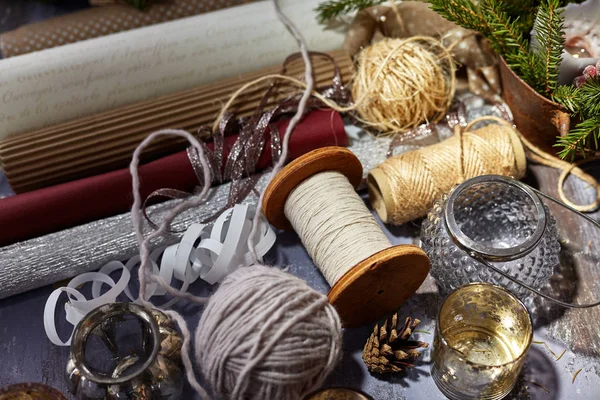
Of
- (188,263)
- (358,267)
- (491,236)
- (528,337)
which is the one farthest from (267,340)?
(491,236)

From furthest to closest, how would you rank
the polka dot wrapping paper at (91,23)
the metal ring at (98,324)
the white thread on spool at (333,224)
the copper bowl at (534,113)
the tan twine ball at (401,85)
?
1. the polka dot wrapping paper at (91,23)
2. the tan twine ball at (401,85)
3. the copper bowl at (534,113)
4. the white thread on spool at (333,224)
5. the metal ring at (98,324)

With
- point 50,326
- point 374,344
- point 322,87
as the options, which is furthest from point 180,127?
point 374,344

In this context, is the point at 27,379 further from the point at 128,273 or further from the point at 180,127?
the point at 180,127

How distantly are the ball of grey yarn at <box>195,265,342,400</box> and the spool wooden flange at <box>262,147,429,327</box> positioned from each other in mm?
55

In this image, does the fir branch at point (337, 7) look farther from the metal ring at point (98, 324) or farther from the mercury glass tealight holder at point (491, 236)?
the metal ring at point (98, 324)

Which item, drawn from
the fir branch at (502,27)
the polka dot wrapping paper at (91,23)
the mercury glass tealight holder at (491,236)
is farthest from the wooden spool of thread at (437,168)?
the polka dot wrapping paper at (91,23)

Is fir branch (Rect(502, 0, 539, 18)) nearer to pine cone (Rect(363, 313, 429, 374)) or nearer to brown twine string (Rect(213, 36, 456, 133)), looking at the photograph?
brown twine string (Rect(213, 36, 456, 133))

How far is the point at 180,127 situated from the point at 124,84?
17cm

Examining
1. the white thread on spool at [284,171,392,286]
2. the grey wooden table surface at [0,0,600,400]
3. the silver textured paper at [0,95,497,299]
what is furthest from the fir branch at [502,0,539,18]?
the silver textured paper at [0,95,497,299]

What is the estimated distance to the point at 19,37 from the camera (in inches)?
50.8

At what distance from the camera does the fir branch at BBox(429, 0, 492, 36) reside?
1060mm

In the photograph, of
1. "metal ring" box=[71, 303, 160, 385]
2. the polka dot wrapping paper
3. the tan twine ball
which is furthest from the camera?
the polka dot wrapping paper

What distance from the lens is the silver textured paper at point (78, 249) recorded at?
3.43ft

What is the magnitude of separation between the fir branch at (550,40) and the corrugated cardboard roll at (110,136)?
0.37m
